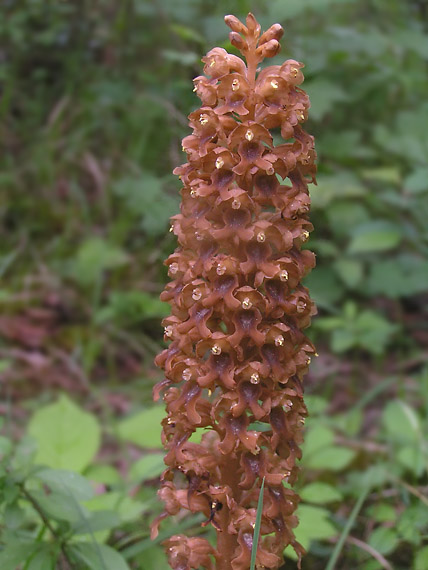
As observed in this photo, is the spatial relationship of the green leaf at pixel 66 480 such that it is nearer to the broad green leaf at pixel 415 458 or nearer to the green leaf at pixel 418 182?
the broad green leaf at pixel 415 458

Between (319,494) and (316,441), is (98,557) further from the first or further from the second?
(316,441)

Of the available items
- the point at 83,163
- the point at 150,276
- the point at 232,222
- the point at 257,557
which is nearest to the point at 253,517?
the point at 257,557

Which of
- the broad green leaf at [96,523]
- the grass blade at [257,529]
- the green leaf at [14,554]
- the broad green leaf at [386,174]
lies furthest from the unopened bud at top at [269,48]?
the broad green leaf at [386,174]

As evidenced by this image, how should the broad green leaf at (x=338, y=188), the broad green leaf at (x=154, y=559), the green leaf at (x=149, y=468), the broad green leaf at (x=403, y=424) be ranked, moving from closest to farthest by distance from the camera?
the broad green leaf at (x=154, y=559) < the green leaf at (x=149, y=468) < the broad green leaf at (x=403, y=424) < the broad green leaf at (x=338, y=188)

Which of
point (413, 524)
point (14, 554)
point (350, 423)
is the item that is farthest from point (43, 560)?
point (350, 423)

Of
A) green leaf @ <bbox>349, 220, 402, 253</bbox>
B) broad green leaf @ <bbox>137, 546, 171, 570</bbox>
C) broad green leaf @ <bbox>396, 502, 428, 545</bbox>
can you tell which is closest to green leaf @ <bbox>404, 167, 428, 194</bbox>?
green leaf @ <bbox>349, 220, 402, 253</bbox>

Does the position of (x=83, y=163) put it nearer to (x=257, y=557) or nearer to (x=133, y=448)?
(x=133, y=448)
